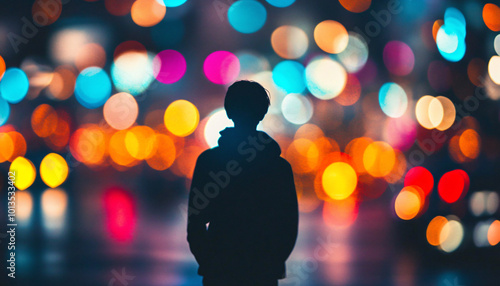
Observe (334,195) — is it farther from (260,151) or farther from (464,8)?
(260,151)

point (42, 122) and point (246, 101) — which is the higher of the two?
point (42, 122)

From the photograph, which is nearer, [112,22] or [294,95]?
[112,22]

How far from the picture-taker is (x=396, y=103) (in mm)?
26906

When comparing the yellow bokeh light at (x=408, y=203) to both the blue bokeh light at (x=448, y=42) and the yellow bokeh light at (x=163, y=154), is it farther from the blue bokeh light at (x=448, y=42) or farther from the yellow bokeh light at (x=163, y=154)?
the yellow bokeh light at (x=163, y=154)

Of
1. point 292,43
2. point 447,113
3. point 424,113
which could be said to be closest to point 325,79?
point 292,43

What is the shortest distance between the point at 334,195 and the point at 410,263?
27.5 feet

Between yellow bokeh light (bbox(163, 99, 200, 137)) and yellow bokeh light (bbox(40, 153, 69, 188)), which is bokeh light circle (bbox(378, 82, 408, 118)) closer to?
yellow bokeh light (bbox(163, 99, 200, 137))

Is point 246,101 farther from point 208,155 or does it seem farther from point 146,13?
point 146,13

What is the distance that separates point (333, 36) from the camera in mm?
24766

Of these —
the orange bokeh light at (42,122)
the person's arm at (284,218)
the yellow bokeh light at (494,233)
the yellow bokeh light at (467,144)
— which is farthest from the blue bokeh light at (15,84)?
the person's arm at (284,218)

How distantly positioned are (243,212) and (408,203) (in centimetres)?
897

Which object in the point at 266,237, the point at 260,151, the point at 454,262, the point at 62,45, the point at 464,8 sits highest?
the point at 62,45

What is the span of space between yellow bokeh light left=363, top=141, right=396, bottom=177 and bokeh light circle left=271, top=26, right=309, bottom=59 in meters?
6.60

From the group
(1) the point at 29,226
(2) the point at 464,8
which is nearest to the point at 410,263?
(1) the point at 29,226
